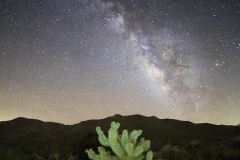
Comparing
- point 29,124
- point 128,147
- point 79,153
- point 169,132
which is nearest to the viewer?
point 128,147

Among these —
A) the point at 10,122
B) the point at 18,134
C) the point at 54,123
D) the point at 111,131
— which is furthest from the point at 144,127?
the point at 111,131

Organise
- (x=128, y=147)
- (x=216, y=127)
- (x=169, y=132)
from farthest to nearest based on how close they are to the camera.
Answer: (x=216, y=127) → (x=169, y=132) → (x=128, y=147)

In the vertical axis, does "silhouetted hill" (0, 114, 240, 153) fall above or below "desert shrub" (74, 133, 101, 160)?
above

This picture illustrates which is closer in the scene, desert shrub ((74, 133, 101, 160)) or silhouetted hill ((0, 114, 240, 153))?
desert shrub ((74, 133, 101, 160))

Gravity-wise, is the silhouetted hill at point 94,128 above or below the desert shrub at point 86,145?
above

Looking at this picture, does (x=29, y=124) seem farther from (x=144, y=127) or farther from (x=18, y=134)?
(x=144, y=127)

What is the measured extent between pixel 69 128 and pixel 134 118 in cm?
1564

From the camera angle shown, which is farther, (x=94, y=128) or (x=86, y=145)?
(x=94, y=128)

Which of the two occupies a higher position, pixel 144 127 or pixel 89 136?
pixel 144 127

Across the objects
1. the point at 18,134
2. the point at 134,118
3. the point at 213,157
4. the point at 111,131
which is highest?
the point at 134,118

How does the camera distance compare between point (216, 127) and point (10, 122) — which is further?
point (10, 122)

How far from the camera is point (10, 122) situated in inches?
2203

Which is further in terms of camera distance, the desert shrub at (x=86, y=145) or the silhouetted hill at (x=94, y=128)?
the silhouetted hill at (x=94, y=128)

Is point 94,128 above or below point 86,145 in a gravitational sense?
above
